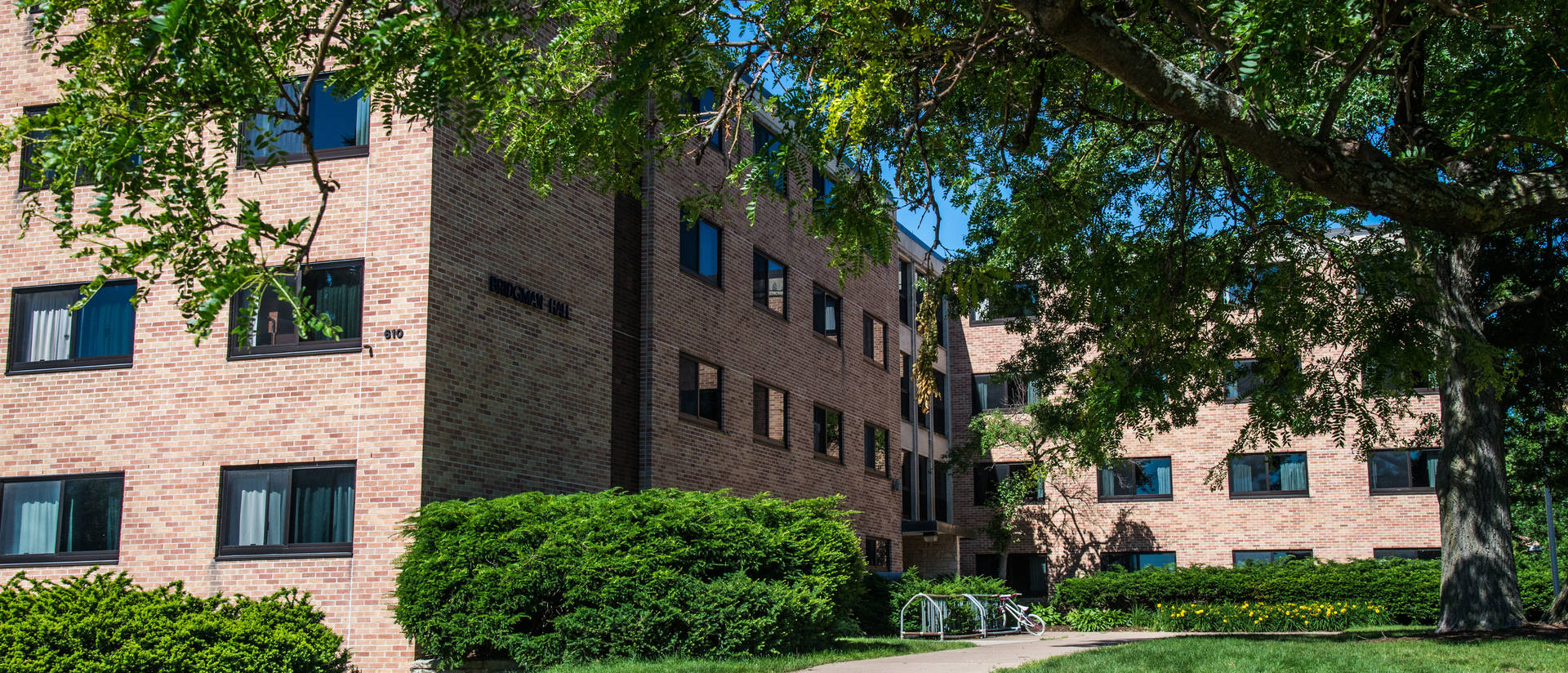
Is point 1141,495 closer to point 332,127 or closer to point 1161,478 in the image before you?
point 1161,478

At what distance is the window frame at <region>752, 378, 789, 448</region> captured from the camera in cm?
2406

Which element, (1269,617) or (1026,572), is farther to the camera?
(1026,572)

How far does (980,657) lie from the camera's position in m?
15.4

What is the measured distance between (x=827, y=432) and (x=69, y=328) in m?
15.4

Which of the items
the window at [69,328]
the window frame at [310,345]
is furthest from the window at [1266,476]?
the window at [69,328]

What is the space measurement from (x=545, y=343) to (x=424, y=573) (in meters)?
4.52

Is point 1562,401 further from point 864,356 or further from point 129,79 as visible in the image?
point 129,79

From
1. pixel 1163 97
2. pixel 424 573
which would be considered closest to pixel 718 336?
pixel 424 573

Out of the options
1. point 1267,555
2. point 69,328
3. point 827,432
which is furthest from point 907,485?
point 69,328

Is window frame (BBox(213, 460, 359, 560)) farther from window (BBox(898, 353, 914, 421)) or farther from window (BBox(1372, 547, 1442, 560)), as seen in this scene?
window (BBox(1372, 547, 1442, 560))

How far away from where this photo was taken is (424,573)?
14.2m

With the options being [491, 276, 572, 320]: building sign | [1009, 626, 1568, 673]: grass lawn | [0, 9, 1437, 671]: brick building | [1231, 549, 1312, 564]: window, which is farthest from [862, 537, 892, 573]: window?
[1009, 626, 1568, 673]: grass lawn

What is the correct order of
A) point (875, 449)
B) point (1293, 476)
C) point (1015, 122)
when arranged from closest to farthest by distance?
point (1015, 122), point (875, 449), point (1293, 476)

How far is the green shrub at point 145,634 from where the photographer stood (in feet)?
41.8
